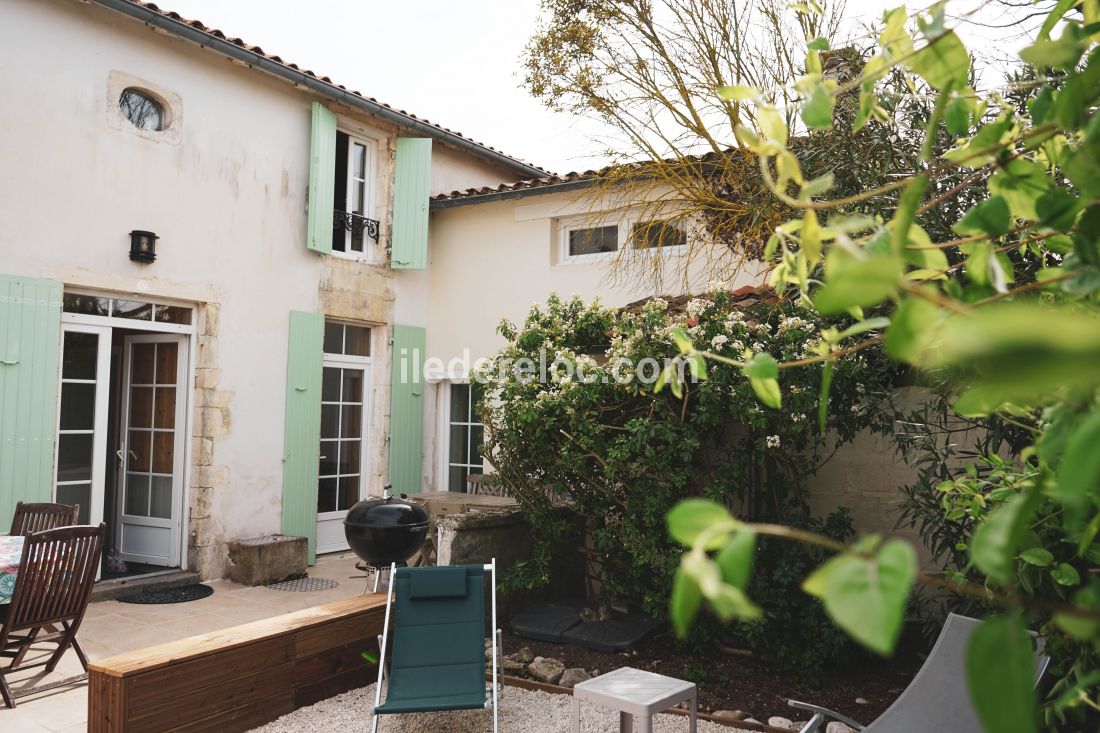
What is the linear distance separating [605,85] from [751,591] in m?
4.56

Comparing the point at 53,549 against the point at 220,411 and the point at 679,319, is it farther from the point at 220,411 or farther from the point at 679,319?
the point at 679,319

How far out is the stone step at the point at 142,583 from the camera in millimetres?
7047

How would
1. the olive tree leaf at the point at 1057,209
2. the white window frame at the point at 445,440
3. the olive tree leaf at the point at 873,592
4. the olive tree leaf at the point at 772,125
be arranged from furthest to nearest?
the white window frame at the point at 445,440, the olive tree leaf at the point at 772,125, the olive tree leaf at the point at 1057,209, the olive tree leaf at the point at 873,592

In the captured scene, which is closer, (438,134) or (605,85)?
(605,85)

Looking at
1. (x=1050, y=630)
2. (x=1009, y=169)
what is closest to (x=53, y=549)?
(x=1050, y=630)

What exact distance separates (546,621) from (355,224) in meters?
5.65

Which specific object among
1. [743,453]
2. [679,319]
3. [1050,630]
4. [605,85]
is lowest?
[1050,630]

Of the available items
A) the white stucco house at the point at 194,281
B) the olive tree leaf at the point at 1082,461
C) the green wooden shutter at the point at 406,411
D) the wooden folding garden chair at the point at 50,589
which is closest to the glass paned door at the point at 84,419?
the white stucco house at the point at 194,281

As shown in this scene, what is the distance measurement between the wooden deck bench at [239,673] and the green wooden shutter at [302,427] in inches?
150

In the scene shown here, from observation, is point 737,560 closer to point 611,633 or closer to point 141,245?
point 611,633

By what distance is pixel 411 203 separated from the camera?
9.91m

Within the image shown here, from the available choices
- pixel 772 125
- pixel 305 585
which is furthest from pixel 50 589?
pixel 772 125

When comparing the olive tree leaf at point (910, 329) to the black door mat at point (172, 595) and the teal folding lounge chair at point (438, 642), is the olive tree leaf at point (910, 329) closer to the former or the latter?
the teal folding lounge chair at point (438, 642)

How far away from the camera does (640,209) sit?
858 cm
